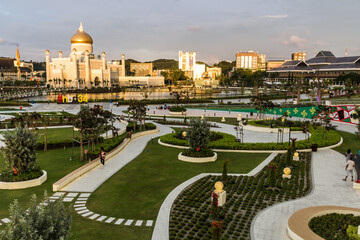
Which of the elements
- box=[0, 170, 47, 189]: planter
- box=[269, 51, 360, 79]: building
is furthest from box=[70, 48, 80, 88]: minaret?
box=[0, 170, 47, 189]: planter

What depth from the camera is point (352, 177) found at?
757 inches

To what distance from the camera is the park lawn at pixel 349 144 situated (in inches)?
1115

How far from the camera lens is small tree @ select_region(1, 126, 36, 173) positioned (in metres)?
18.1

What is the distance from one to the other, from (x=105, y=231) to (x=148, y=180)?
6.82m

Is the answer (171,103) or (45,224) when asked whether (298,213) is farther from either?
(171,103)

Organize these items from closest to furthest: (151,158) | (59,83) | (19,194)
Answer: (19,194) < (151,158) < (59,83)

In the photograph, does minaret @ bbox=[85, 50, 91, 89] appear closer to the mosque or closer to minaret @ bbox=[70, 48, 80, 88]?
the mosque

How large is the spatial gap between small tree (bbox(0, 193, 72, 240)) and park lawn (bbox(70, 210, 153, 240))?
3988 mm

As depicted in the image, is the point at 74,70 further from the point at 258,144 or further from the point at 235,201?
the point at 235,201

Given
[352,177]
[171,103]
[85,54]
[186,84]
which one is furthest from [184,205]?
[186,84]

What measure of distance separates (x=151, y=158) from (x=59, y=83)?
125 m

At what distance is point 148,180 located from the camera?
19.3 m

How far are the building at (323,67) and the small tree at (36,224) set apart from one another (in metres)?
120

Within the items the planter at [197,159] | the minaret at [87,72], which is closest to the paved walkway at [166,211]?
the planter at [197,159]
